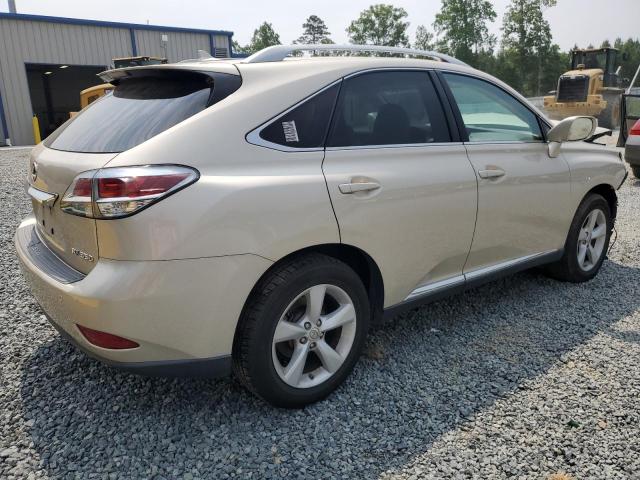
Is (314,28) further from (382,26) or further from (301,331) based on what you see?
(301,331)

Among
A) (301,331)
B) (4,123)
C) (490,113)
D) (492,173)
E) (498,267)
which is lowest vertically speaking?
(4,123)

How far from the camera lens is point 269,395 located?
2500mm

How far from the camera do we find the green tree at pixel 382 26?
68075 mm

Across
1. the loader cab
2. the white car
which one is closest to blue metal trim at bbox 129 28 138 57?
the loader cab

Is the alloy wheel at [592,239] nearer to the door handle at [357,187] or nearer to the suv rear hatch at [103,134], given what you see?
the door handle at [357,187]

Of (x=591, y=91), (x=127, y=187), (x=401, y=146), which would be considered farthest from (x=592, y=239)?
(x=591, y=91)

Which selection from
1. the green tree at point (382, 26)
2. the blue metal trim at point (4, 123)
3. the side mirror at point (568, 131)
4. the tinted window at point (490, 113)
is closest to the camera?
the tinted window at point (490, 113)

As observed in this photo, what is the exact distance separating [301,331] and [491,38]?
63.7 m

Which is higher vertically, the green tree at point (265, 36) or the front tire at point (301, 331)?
the green tree at point (265, 36)

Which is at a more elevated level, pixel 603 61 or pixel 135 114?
pixel 603 61

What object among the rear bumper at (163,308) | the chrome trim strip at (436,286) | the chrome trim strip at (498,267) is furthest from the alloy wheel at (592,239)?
the rear bumper at (163,308)

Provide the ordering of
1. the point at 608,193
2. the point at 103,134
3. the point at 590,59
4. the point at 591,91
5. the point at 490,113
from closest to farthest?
the point at 103,134
the point at 490,113
the point at 608,193
the point at 591,91
the point at 590,59

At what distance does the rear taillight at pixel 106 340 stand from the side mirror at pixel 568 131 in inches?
122

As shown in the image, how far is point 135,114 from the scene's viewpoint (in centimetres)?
246
